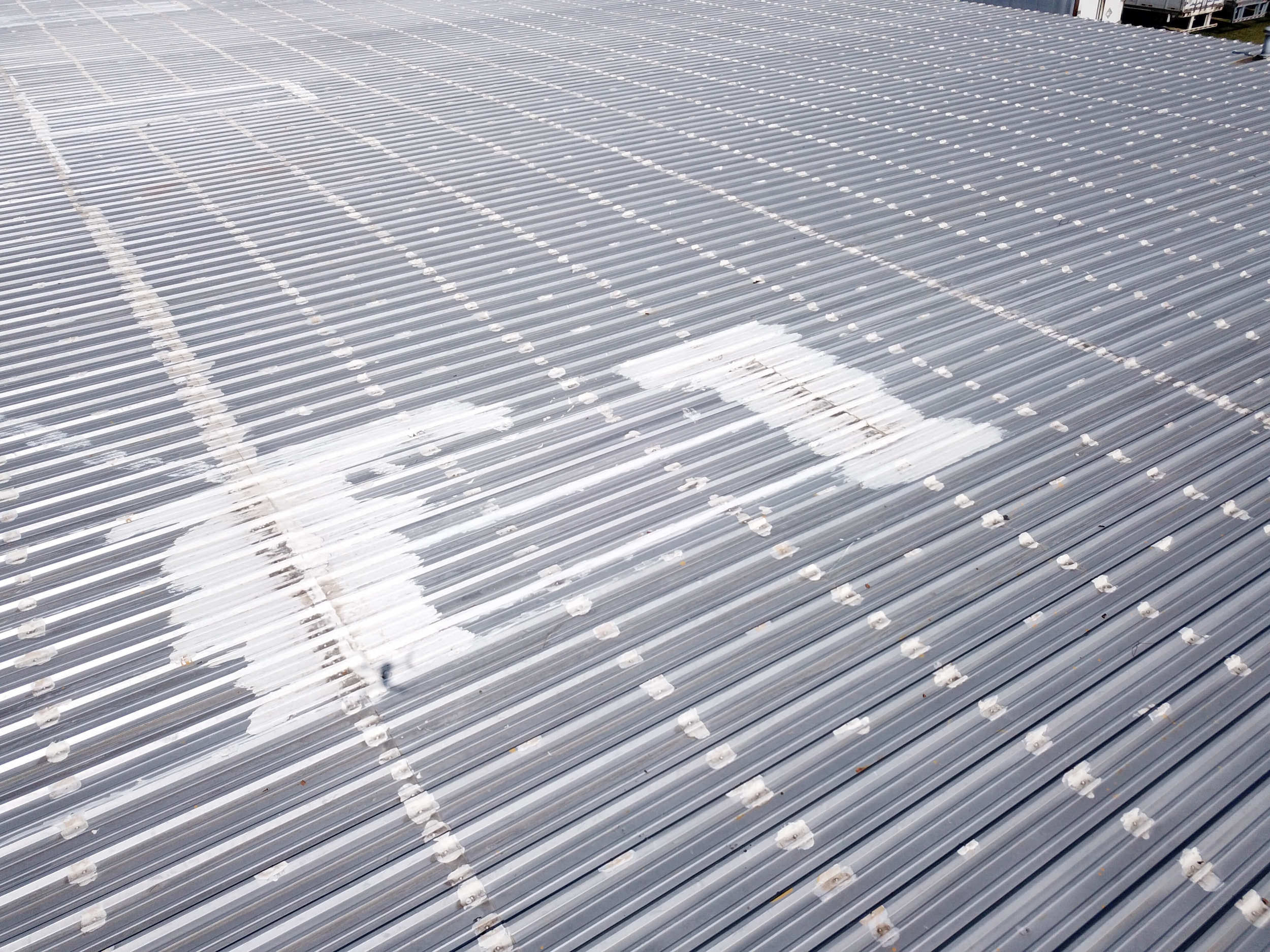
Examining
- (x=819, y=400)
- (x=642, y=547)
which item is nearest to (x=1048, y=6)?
(x=819, y=400)

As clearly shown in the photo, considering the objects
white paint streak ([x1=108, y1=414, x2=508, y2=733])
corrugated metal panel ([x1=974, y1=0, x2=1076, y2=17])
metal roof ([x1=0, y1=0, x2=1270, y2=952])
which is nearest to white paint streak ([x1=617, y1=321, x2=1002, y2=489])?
metal roof ([x1=0, y1=0, x2=1270, y2=952])

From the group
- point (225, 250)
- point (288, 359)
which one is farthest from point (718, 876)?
point (225, 250)

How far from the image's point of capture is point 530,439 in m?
6.07

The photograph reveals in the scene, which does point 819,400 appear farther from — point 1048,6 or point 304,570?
point 1048,6

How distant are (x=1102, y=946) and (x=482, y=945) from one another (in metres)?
2.26

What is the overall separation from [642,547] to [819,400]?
188cm

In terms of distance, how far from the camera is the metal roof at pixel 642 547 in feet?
12.0

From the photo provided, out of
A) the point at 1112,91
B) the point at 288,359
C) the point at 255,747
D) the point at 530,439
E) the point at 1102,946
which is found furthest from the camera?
the point at 1112,91

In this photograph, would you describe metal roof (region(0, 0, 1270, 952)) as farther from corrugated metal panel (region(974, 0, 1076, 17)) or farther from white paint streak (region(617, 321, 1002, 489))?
corrugated metal panel (region(974, 0, 1076, 17))

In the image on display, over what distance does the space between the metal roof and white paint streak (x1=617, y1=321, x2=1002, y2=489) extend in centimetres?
4

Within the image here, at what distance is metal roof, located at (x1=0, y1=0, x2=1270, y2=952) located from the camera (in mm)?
3662

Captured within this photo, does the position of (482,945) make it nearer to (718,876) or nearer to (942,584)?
(718,876)

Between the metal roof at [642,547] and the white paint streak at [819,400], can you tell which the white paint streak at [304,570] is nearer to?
the metal roof at [642,547]

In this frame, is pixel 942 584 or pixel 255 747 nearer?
pixel 255 747
